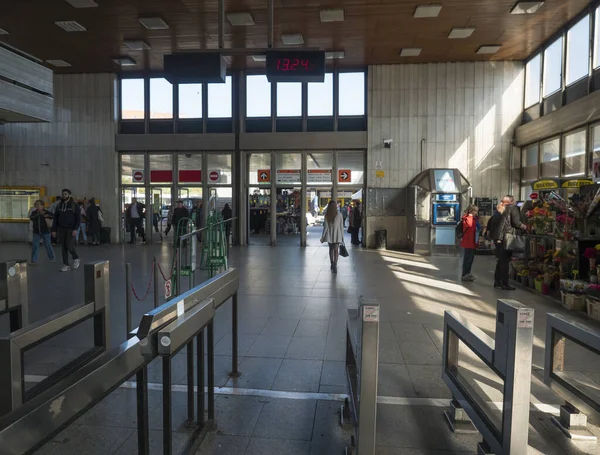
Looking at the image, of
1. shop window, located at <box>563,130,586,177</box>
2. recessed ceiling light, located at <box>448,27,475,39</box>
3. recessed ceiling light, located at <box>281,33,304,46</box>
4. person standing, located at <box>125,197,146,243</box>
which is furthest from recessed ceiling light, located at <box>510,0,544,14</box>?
person standing, located at <box>125,197,146,243</box>

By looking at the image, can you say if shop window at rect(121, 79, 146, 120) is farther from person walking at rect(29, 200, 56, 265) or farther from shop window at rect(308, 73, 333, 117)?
person walking at rect(29, 200, 56, 265)

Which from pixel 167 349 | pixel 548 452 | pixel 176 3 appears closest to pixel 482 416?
pixel 548 452

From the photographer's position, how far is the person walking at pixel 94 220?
53.7ft

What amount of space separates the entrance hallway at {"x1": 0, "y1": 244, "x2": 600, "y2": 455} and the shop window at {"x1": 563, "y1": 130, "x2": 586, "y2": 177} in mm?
5074

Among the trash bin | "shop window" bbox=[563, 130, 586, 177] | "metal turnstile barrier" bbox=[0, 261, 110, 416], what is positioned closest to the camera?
"metal turnstile barrier" bbox=[0, 261, 110, 416]

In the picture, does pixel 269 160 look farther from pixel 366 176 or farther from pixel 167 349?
pixel 167 349

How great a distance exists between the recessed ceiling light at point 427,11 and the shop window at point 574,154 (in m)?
5.01

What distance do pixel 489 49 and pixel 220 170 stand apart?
10306mm

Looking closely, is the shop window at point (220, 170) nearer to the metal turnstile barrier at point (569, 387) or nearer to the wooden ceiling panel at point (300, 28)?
the wooden ceiling panel at point (300, 28)

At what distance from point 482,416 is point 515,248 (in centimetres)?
Answer: 630

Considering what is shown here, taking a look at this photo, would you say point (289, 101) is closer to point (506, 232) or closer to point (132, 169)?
point (132, 169)

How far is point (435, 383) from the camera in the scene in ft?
13.4

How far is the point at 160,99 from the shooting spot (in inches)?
688

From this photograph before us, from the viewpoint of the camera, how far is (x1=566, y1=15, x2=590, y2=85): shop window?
11.8m
